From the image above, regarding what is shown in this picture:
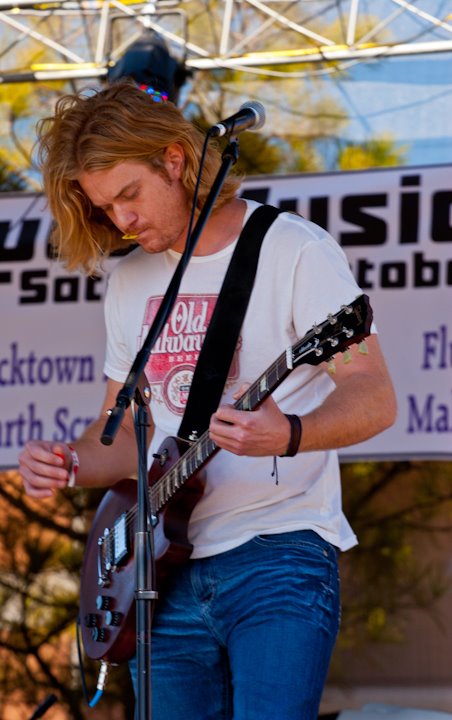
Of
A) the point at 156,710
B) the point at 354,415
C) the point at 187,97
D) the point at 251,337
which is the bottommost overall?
the point at 156,710

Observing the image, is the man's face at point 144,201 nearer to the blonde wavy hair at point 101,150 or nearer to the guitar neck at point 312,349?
the blonde wavy hair at point 101,150

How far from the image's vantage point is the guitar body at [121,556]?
2627 millimetres

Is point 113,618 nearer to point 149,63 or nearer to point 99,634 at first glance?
point 99,634

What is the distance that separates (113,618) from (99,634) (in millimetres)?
73

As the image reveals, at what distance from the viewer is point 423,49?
185 inches

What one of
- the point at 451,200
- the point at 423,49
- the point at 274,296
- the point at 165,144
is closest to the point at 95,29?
the point at 423,49

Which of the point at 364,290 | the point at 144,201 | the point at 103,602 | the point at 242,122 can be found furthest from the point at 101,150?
the point at 364,290

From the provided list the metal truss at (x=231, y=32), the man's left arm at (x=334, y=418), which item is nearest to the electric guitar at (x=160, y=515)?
the man's left arm at (x=334, y=418)

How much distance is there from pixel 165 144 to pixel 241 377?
59 centimetres

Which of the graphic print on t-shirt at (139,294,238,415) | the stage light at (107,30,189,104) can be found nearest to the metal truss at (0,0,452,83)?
the stage light at (107,30,189,104)

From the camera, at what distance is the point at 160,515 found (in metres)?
2.66

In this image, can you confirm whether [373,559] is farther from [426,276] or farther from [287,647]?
[287,647]

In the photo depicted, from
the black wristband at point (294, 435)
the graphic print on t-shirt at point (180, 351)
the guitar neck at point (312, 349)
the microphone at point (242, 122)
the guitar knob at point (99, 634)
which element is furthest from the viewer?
the guitar knob at point (99, 634)

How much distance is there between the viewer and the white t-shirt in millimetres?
2572
